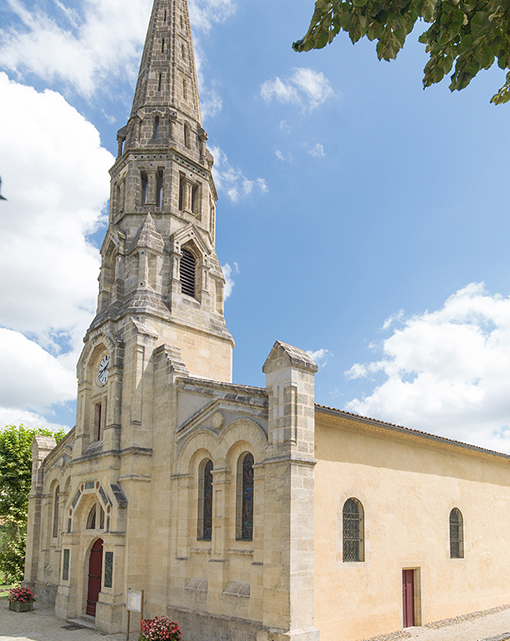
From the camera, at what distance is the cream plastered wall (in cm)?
1425

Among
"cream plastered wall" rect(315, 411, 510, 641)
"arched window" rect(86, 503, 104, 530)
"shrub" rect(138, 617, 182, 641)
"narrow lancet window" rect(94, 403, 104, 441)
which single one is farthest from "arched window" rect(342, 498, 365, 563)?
"narrow lancet window" rect(94, 403, 104, 441)

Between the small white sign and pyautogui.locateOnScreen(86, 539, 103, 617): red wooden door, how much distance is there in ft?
11.4

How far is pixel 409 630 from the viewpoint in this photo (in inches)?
630

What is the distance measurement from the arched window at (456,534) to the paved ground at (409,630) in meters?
1.94

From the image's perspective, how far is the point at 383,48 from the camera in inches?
227

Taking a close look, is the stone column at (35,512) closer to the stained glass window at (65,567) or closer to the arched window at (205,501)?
the stained glass window at (65,567)

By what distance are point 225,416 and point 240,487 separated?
6.63ft

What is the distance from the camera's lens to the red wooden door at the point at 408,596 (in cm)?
1634

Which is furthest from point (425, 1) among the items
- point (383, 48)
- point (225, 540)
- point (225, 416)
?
point (225, 540)

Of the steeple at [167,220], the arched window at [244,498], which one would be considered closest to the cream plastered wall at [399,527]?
the arched window at [244,498]

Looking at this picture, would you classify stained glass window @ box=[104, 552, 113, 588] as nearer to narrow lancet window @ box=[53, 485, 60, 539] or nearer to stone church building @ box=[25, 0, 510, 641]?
stone church building @ box=[25, 0, 510, 641]

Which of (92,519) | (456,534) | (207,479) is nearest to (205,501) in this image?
(207,479)

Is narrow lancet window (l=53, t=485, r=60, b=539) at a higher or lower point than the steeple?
lower

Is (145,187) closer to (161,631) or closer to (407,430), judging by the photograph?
(407,430)
